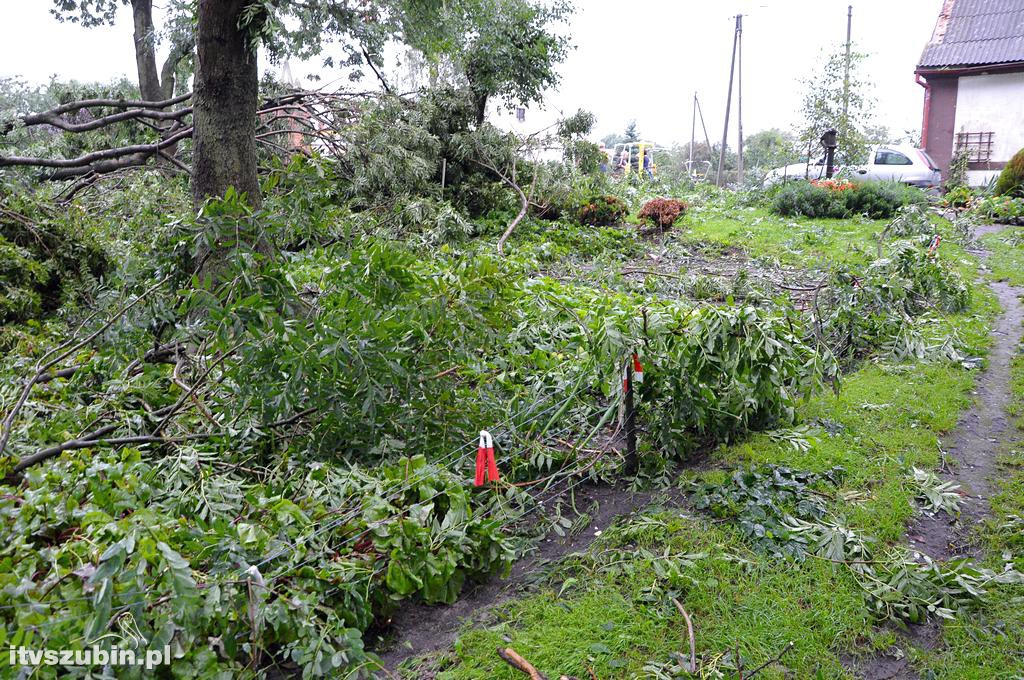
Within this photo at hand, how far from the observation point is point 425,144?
1142 centimetres

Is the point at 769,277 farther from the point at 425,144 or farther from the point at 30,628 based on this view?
the point at 30,628

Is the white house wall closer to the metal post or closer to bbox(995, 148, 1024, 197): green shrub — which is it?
bbox(995, 148, 1024, 197): green shrub

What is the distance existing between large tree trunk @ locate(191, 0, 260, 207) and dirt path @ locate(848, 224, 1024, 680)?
4.86 m

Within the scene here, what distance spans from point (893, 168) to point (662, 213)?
31.4ft

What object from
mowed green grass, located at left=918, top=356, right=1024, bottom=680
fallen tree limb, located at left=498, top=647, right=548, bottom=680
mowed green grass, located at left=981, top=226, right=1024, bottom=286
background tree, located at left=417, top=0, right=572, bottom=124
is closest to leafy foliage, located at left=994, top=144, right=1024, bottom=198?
mowed green grass, located at left=981, top=226, right=1024, bottom=286

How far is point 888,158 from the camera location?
62.6 feet

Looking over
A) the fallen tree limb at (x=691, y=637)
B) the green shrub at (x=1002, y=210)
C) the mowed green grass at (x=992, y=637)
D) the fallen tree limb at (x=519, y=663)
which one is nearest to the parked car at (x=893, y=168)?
the green shrub at (x=1002, y=210)

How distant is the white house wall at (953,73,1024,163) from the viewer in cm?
2203

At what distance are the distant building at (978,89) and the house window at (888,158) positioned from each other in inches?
170

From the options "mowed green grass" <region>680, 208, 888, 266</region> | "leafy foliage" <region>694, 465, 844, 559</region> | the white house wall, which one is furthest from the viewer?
the white house wall

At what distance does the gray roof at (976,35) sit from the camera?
2239 centimetres

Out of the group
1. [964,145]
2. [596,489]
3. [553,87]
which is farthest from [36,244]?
[964,145]

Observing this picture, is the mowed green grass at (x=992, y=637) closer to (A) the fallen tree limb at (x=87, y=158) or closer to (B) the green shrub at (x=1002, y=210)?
(A) the fallen tree limb at (x=87, y=158)

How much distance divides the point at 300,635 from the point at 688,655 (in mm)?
1327
